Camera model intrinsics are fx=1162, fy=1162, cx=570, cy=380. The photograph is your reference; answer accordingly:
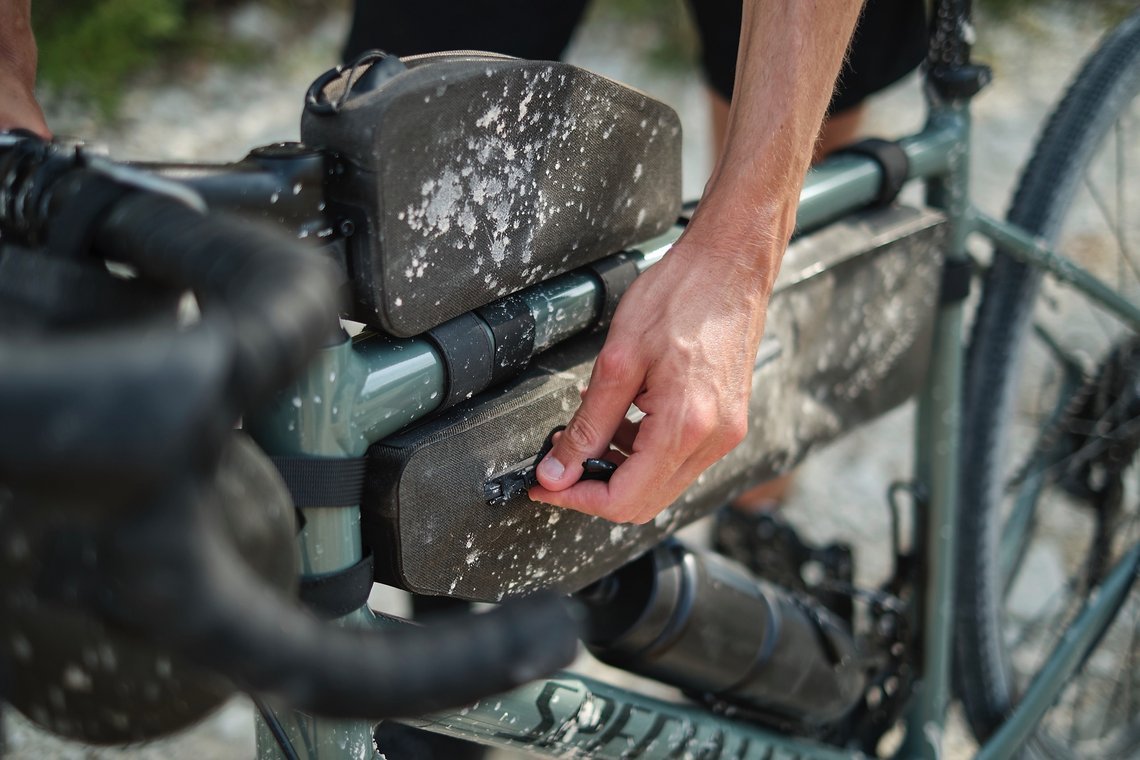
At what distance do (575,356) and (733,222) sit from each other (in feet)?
0.45

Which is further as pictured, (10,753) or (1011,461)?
(1011,461)

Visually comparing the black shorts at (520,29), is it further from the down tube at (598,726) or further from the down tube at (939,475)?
the down tube at (598,726)

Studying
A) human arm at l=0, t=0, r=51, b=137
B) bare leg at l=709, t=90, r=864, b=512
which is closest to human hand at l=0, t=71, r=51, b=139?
human arm at l=0, t=0, r=51, b=137

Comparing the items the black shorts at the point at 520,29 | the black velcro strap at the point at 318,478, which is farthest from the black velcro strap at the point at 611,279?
the black shorts at the point at 520,29

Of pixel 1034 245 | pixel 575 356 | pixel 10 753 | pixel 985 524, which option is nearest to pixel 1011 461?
pixel 985 524

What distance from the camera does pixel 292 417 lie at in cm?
59

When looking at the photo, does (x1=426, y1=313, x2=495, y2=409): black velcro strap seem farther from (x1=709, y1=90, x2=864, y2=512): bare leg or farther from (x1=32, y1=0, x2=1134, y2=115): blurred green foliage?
(x1=32, y1=0, x2=1134, y2=115): blurred green foliage

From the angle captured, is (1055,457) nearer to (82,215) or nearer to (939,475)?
(939,475)

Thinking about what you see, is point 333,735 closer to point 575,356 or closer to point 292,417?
point 292,417

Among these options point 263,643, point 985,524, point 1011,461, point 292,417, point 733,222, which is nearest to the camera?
point 263,643

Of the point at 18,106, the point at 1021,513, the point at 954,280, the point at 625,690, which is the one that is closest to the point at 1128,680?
the point at 1021,513

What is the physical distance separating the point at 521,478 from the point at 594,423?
59 millimetres

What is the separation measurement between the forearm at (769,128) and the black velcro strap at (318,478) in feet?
0.88

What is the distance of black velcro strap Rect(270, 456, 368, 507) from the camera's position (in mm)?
598
